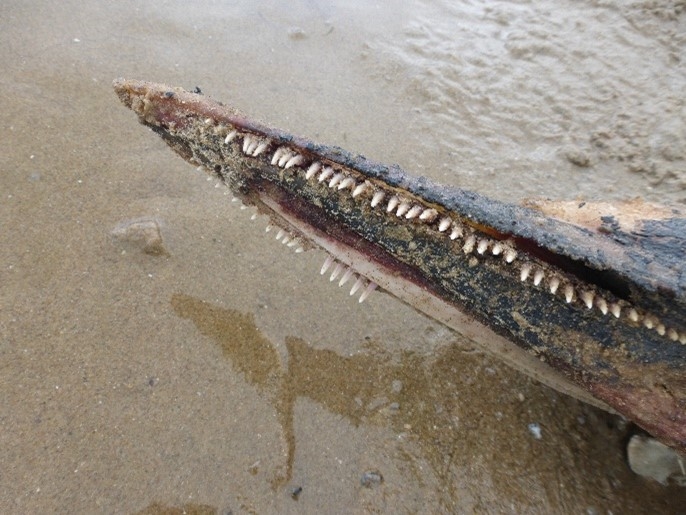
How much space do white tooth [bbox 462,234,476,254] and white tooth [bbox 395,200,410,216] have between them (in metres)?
0.26

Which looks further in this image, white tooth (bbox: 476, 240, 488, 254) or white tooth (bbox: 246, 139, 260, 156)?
white tooth (bbox: 246, 139, 260, 156)

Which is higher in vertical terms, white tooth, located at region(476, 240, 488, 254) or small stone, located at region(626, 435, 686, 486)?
white tooth, located at region(476, 240, 488, 254)

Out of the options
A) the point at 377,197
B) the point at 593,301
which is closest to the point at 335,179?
the point at 377,197

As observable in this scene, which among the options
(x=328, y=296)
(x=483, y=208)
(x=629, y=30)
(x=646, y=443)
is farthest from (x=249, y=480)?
(x=629, y=30)

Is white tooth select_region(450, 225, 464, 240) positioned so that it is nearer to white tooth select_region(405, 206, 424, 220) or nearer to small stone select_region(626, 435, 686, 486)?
white tooth select_region(405, 206, 424, 220)

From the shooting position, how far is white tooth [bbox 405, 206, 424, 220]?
192 centimetres

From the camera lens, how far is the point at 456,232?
1907mm

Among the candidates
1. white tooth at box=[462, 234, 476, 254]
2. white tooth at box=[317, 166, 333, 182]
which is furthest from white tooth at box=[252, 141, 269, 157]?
white tooth at box=[462, 234, 476, 254]

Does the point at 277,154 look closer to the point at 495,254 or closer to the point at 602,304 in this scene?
the point at 495,254

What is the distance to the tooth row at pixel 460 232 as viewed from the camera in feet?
6.13

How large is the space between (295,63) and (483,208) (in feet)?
10.8

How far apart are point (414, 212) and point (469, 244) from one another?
0.25 meters

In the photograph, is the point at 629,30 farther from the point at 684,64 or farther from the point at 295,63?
the point at 295,63

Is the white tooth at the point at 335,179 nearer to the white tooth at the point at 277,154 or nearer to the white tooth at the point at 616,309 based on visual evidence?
the white tooth at the point at 277,154
